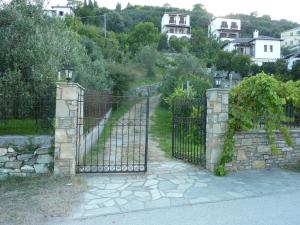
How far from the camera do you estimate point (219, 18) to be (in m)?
63.8

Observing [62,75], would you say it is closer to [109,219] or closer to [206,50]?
[109,219]

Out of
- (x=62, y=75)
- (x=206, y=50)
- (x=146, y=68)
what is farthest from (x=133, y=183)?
(x=206, y=50)

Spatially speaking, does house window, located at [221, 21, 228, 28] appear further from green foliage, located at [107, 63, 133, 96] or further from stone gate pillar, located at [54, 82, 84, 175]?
stone gate pillar, located at [54, 82, 84, 175]

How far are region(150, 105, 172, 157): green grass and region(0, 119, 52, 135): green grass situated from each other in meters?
3.75

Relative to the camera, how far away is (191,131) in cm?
816

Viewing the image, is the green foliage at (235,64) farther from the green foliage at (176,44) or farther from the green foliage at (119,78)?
the green foliage at (119,78)

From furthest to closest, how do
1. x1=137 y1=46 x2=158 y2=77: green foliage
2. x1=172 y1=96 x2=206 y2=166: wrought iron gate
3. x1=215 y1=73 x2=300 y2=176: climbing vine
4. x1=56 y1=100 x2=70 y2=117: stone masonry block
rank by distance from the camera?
x1=137 y1=46 x2=158 y2=77: green foliage → x1=172 y1=96 x2=206 y2=166: wrought iron gate → x1=215 y1=73 x2=300 y2=176: climbing vine → x1=56 y1=100 x2=70 y2=117: stone masonry block

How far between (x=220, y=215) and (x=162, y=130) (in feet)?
31.8

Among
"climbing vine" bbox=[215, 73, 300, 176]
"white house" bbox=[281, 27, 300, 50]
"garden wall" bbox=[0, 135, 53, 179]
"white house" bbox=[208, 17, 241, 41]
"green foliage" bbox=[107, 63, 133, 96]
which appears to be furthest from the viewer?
"white house" bbox=[281, 27, 300, 50]

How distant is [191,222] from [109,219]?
3.79 feet

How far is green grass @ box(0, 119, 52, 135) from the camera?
6797 millimetres

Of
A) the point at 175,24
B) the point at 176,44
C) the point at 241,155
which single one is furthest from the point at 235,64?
the point at 241,155

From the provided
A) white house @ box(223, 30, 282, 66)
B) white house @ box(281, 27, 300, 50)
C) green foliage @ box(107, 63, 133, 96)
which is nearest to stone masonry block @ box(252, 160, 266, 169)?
green foliage @ box(107, 63, 133, 96)

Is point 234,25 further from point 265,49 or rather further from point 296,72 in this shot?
point 296,72
